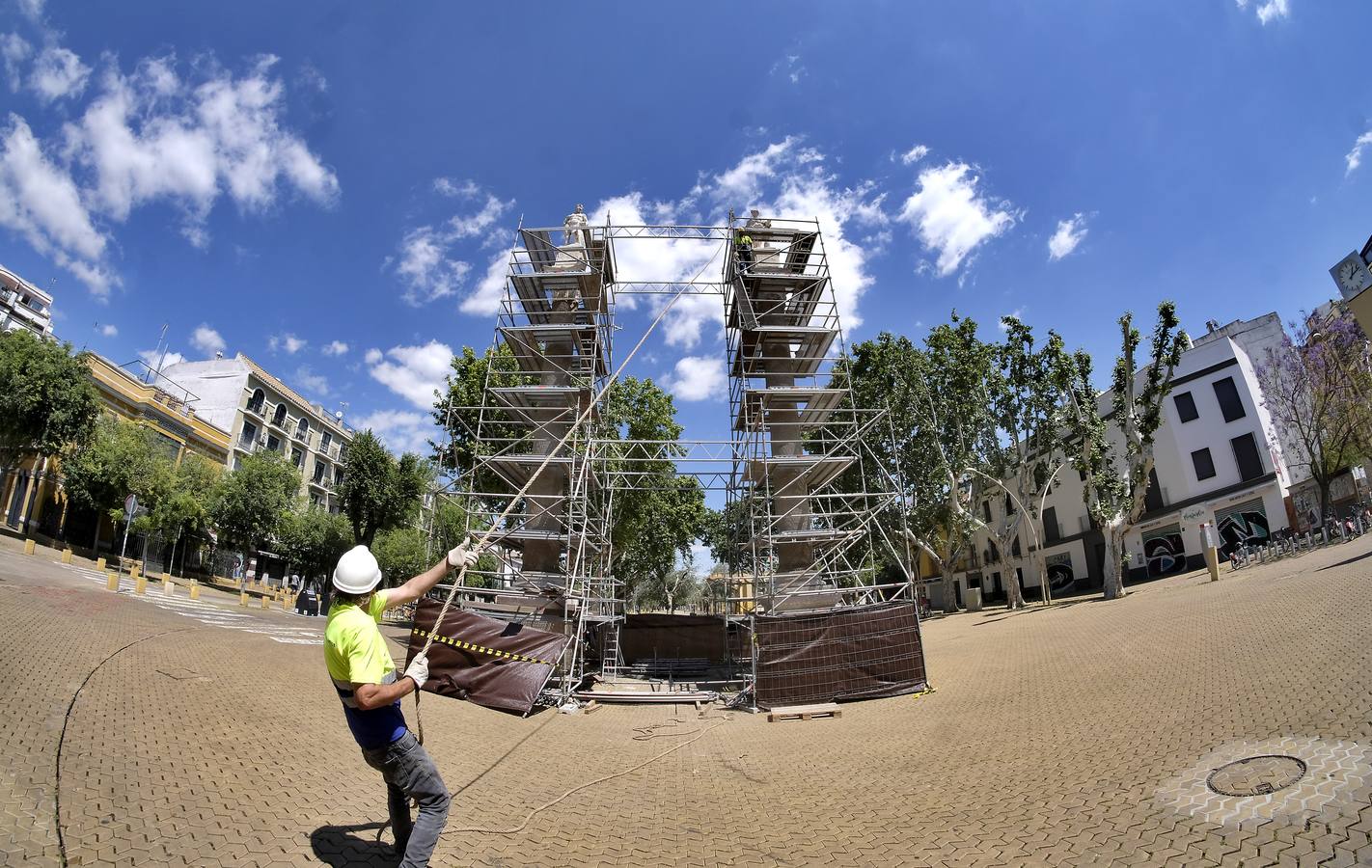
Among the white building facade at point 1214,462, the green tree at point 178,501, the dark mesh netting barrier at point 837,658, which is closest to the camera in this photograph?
the dark mesh netting barrier at point 837,658

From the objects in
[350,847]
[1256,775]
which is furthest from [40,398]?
[1256,775]

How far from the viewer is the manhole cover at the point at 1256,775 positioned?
493cm

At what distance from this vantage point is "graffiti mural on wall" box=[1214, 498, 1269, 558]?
85.7 feet

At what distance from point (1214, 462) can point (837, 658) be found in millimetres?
26458

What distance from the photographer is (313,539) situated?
1578 inches

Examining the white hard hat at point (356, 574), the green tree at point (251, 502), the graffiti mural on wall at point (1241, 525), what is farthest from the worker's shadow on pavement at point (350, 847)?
the green tree at point (251, 502)

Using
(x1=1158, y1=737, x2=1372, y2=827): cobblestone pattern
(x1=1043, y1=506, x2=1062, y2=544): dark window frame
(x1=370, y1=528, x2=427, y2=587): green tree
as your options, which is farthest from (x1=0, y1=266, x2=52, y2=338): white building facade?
(x1=1043, y1=506, x2=1062, y2=544): dark window frame

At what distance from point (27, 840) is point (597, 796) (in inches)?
170

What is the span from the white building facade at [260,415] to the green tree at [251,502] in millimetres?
3538

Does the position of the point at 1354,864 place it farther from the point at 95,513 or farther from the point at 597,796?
the point at 95,513

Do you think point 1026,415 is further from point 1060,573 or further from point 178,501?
point 178,501

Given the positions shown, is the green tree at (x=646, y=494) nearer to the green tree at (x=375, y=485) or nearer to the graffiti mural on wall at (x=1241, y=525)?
the green tree at (x=375, y=485)

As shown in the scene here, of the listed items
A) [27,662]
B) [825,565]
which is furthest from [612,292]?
[27,662]

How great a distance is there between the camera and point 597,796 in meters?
6.49
